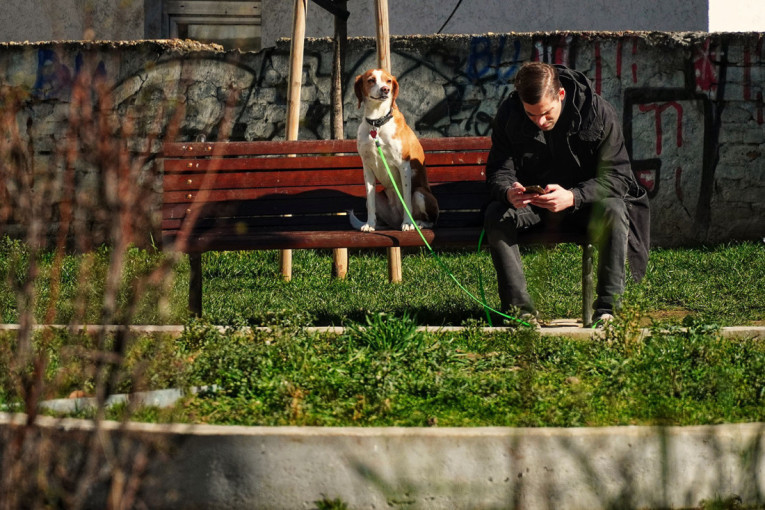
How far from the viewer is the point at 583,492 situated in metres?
2.84

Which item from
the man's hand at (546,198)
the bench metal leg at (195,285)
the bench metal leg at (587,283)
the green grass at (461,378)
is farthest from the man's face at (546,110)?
the bench metal leg at (195,285)

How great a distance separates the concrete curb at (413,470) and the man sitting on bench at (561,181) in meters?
1.89

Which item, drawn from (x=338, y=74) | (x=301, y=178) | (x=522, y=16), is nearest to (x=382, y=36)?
(x=338, y=74)

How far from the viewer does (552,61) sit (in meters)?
8.73

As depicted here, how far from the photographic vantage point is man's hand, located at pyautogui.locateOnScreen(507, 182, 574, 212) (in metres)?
4.83

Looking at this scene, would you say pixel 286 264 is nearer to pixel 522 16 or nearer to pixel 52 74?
pixel 52 74

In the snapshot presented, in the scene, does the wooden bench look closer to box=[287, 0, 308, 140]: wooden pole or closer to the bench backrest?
the bench backrest

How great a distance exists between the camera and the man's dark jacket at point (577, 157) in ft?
16.4

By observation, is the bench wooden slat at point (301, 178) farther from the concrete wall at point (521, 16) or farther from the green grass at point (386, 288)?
the concrete wall at point (521, 16)

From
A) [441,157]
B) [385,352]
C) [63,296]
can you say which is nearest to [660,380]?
[385,352]

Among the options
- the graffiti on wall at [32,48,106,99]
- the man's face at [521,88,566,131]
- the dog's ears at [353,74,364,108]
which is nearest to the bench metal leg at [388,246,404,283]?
the dog's ears at [353,74,364,108]

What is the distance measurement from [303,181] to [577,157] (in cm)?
176

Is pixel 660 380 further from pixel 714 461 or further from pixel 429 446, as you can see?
pixel 429 446

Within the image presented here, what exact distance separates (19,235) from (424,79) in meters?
3.74
